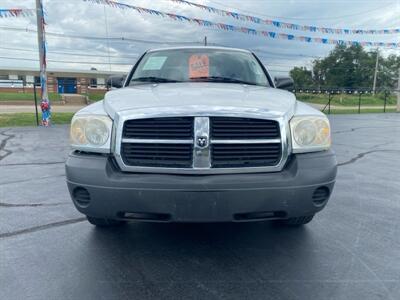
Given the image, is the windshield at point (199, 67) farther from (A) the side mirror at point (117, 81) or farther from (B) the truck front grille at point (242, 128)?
(B) the truck front grille at point (242, 128)

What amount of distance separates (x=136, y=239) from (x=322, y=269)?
1.56m

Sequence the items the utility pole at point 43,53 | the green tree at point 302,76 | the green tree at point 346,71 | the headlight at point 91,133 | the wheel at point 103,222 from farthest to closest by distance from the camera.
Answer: the green tree at point 302,76 < the green tree at point 346,71 < the utility pole at point 43,53 < the wheel at point 103,222 < the headlight at point 91,133

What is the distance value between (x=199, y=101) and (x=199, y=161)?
47 centimetres

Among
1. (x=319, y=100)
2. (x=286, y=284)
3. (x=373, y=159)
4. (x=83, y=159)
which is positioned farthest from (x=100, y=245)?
(x=319, y=100)

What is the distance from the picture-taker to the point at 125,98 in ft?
9.89

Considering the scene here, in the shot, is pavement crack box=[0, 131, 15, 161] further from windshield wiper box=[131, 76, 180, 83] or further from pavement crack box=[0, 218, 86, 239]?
windshield wiper box=[131, 76, 180, 83]

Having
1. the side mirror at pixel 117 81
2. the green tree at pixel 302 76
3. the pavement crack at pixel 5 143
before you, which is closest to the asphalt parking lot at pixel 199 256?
the side mirror at pixel 117 81

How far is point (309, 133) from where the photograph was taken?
2.79 meters

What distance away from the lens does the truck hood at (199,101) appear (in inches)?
104

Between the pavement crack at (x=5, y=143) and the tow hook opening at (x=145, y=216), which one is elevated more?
the tow hook opening at (x=145, y=216)

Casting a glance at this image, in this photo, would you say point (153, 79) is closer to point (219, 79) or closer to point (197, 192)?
point (219, 79)

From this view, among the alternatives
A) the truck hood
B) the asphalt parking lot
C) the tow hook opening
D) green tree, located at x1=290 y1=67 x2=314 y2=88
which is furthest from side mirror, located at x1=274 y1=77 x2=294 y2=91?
green tree, located at x1=290 y1=67 x2=314 y2=88

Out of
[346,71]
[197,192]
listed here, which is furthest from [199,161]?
[346,71]

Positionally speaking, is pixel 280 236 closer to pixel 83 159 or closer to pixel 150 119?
pixel 150 119
